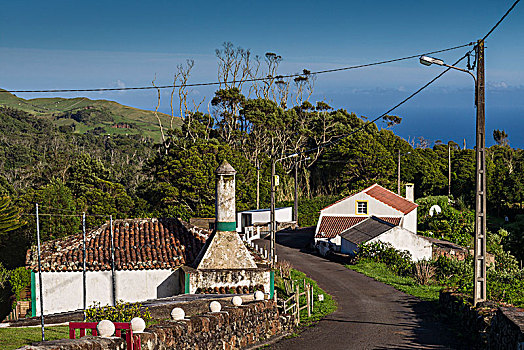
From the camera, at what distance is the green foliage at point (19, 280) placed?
29.0 metres

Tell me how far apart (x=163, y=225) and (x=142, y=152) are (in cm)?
8296

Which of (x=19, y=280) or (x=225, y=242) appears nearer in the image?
(x=225, y=242)

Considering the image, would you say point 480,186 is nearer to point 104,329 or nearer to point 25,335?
point 104,329

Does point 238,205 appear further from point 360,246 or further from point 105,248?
point 105,248

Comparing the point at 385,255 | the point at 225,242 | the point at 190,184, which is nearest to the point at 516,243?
the point at 385,255

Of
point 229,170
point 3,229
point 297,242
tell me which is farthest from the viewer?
point 297,242

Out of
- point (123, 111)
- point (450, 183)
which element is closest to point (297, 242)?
point (450, 183)

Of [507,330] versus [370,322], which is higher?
[507,330]

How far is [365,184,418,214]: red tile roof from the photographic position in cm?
4272

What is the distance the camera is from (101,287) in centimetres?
2091

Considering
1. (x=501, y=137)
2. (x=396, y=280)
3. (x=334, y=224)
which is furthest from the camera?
(x=501, y=137)

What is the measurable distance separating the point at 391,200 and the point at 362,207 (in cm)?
298

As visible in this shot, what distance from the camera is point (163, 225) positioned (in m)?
24.7

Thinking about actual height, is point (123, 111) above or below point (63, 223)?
above
